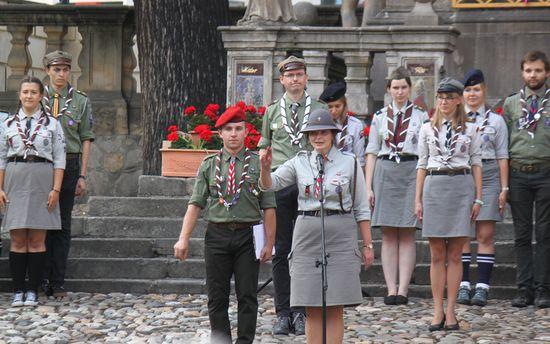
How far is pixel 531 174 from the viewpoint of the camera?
13141mm

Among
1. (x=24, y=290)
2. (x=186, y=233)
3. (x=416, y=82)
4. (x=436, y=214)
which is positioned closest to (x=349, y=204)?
(x=186, y=233)

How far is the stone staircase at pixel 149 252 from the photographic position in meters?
13.7

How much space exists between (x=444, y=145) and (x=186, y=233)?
2.57m

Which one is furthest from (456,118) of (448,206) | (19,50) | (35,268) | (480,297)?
(19,50)

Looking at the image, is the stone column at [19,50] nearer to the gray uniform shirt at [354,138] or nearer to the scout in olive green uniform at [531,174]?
the gray uniform shirt at [354,138]

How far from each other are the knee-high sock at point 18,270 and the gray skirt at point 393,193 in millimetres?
3045

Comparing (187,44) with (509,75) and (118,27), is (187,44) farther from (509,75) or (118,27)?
(509,75)

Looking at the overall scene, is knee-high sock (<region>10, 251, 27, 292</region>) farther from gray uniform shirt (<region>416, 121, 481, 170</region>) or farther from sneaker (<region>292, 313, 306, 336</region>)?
gray uniform shirt (<region>416, 121, 481, 170</region>)

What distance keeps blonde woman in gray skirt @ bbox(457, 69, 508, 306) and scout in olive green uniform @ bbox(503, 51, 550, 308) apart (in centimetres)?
13

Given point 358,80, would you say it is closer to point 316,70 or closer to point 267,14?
point 316,70

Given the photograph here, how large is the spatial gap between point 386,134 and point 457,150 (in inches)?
53.1

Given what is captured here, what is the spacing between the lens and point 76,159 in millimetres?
14023

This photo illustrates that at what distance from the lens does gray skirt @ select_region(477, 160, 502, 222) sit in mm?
13109

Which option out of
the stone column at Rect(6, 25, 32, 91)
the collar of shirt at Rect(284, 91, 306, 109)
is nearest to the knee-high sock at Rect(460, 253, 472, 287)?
the collar of shirt at Rect(284, 91, 306, 109)
